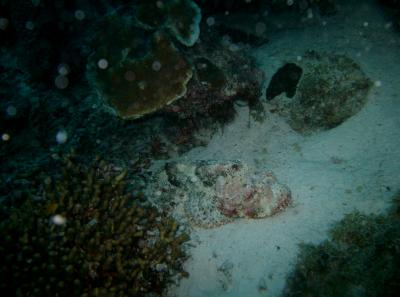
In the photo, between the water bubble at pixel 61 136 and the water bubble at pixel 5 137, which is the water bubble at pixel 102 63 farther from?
the water bubble at pixel 5 137

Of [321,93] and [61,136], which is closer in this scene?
[321,93]

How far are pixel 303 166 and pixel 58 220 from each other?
4290 millimetres

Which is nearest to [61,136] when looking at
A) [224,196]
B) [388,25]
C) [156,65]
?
[156,65]

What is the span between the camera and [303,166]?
6.08 m

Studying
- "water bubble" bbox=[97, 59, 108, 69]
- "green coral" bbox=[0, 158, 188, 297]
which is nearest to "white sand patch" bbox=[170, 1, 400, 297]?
"green coral" bbox=[0, 158, 188, 297]

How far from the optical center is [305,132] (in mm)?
6980

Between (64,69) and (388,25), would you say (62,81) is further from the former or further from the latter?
(388,25)

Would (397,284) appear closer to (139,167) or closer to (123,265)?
(123,265)

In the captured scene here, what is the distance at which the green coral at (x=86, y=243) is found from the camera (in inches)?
154

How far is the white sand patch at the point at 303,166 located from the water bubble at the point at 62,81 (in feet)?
13.0

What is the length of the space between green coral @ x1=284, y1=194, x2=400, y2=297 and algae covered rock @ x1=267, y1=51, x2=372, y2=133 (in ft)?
8.41

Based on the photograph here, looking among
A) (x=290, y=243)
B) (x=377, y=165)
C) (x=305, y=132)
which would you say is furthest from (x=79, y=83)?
(x=377, y=165)

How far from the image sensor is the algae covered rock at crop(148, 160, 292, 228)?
5.13 m

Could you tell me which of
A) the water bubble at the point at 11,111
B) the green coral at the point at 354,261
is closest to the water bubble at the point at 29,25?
the water bubble at the point at 11,111
